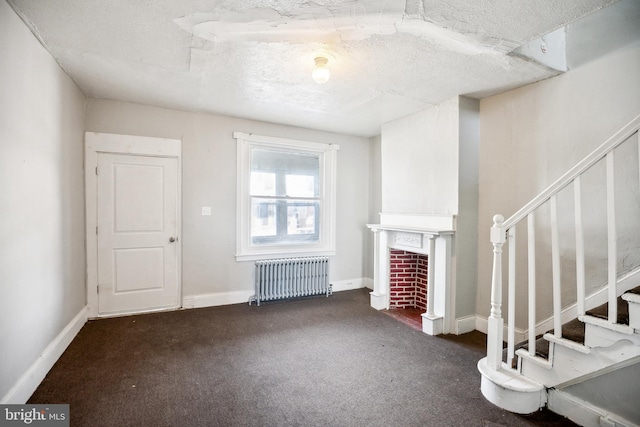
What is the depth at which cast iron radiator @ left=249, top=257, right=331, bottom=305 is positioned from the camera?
4070mm

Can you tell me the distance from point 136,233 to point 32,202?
4.84 feet

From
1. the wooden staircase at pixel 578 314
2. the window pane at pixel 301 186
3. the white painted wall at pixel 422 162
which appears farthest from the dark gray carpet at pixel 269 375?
the window pane at pixel 301 186

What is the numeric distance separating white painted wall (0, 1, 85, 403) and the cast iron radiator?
200 centimetres

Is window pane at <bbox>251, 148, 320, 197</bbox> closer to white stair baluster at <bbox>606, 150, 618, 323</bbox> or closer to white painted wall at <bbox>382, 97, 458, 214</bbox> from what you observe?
white painted wall at <bbox>382, 97, 458, 214</bbox>

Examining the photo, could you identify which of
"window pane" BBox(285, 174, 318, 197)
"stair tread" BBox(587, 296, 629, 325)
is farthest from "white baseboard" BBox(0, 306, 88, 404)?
"stair tread" BBox(587, 296, 629, 325)

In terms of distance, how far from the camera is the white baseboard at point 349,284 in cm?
476

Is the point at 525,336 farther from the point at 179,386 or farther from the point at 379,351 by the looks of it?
the point at 179,386

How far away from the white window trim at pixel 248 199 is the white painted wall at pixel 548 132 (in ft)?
7.04

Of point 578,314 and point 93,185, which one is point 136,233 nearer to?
point 93,185

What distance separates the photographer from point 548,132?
274cm

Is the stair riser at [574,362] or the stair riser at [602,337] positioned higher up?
the stair riser at [602,337]

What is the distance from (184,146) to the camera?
12.5 ft

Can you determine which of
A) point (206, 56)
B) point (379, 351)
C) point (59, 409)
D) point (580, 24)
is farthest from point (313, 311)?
point (580, 24)

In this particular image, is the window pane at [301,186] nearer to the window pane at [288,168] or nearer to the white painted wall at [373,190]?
the window pane at [288,168]
